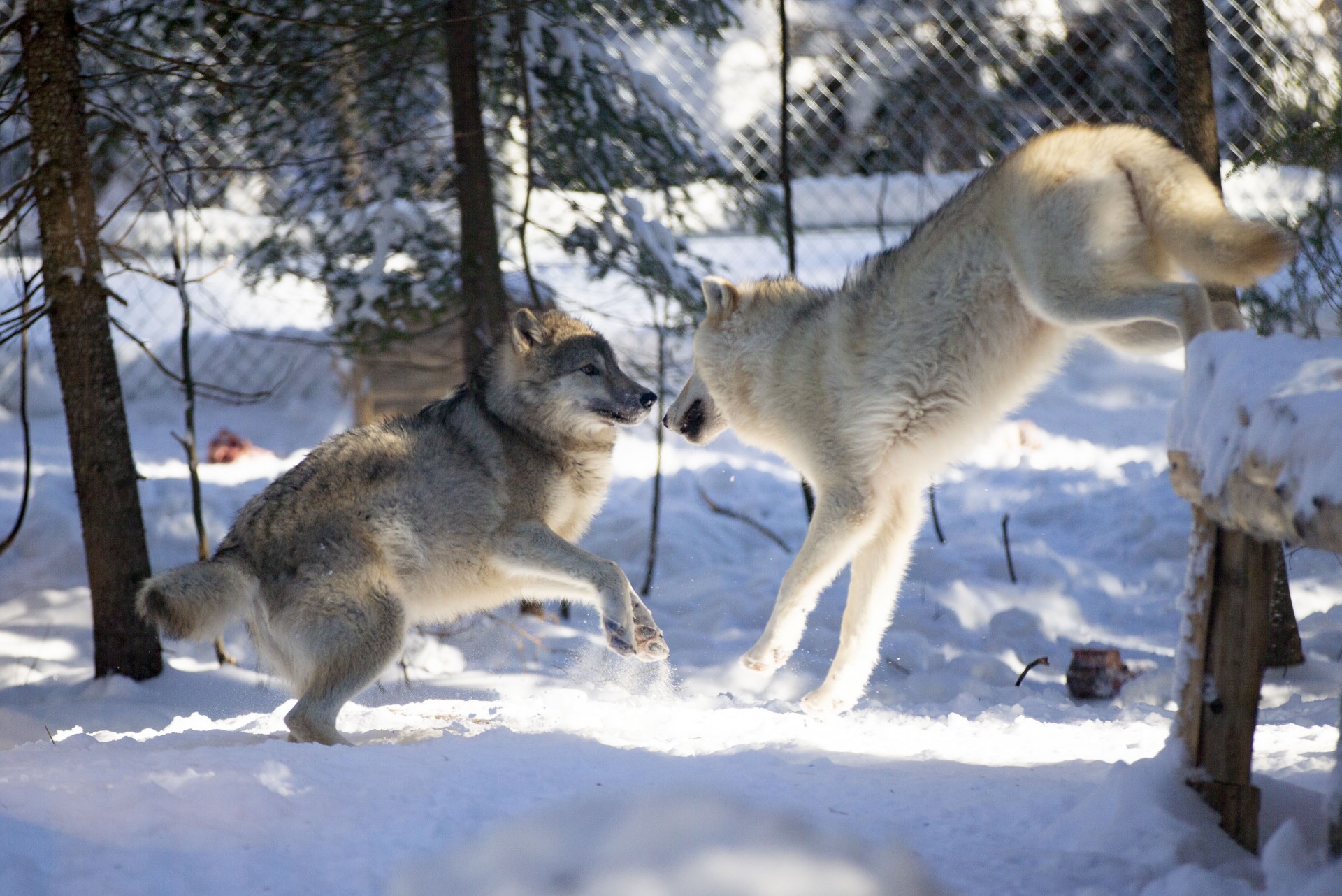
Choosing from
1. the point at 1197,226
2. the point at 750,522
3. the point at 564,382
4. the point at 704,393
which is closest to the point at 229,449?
the point at 750,522

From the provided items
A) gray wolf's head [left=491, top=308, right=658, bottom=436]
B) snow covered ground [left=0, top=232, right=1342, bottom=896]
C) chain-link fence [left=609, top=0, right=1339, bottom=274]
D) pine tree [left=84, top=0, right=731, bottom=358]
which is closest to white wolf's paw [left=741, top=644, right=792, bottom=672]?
snow covered ground [left=0, top=232, right=1342, bottom=896]

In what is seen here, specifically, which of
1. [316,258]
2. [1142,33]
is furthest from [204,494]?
[1142,33]

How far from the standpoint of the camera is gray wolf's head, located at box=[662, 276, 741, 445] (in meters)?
4.52

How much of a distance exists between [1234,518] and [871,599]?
92.5 inches

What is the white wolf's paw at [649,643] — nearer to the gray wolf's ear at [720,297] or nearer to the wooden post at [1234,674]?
the gray wolf's ear at [720,297]

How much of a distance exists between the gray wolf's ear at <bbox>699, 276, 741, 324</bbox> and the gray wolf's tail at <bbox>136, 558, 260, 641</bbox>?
7.36 ft

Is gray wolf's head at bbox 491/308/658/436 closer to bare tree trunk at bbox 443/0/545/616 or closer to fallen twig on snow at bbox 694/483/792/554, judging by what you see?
bare tree trunk at bbox 443/0/545/616

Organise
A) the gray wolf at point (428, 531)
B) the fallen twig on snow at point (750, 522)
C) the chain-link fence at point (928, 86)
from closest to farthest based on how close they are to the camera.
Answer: the gray wolf at point (428, 531) → the fallen twig on snow at point (750, 522) → the chain-link fence at point (928, 86)

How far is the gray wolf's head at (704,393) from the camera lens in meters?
4.52

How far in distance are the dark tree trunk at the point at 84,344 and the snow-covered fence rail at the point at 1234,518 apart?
5111mm

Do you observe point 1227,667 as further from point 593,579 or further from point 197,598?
point 197,598

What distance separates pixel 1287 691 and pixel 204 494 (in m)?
7.50

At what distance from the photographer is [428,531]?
13.5ft

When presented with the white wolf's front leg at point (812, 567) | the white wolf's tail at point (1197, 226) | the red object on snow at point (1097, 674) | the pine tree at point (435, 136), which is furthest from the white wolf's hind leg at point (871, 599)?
the pine tree at point (435, 136)
